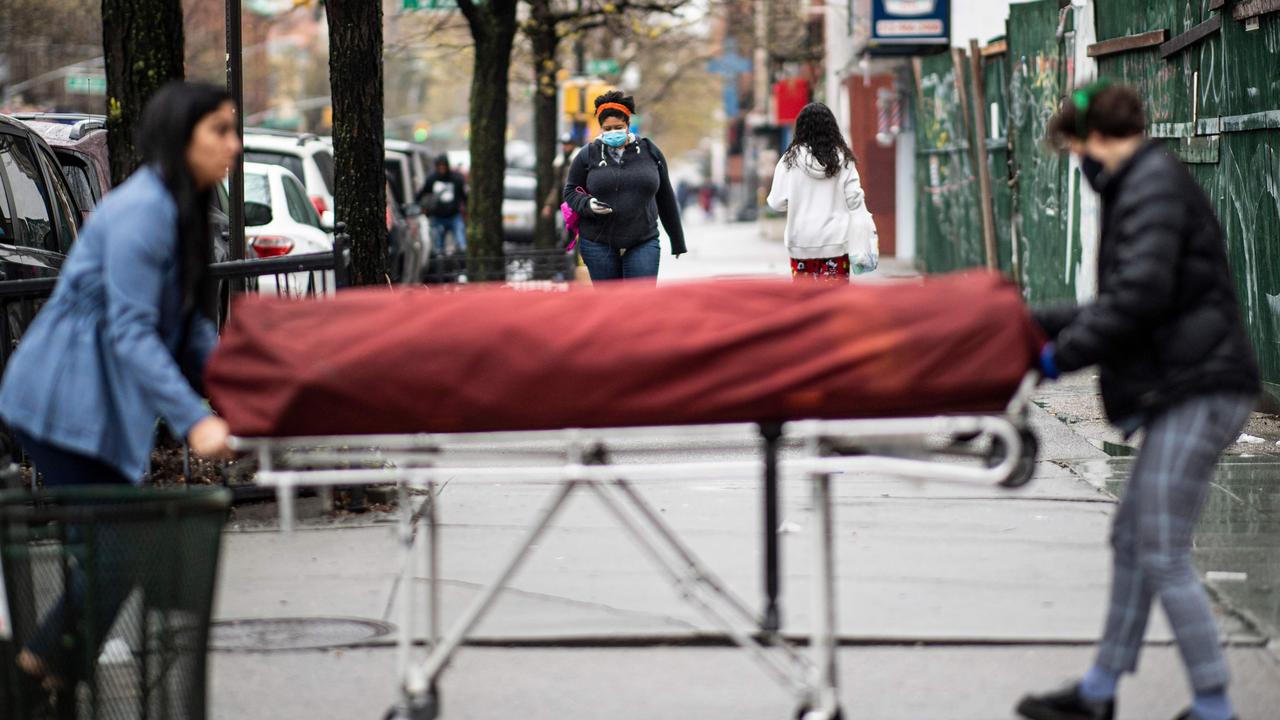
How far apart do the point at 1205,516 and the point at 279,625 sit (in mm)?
4142

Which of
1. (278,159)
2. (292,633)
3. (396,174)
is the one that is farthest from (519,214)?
(292,633)

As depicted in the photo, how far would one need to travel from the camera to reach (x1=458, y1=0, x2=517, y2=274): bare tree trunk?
20828 mm

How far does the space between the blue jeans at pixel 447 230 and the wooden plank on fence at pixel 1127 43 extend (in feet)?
50.6

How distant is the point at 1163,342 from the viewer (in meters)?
4.58

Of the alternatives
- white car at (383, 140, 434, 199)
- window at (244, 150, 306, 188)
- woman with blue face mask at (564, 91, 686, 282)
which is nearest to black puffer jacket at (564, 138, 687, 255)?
woman with blue face mask at (564, 91, 686, 282)

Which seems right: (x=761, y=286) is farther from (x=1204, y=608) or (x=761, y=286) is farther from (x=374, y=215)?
(x=374, y=215)

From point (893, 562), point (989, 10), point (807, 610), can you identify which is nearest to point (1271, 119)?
point (893, 562)

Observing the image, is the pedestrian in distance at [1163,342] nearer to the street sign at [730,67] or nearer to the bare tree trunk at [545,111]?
the bare tree trunk at [545,111]

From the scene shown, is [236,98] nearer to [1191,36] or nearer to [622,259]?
[622,259]

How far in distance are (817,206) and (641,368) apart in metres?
6.79

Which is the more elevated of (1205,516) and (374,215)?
(374,215)

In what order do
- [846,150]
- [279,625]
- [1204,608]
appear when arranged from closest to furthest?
1. [1204,608]
2. [279,625]
3. [846,150]

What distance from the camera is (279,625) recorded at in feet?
20.8

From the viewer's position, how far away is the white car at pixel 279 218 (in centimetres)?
1523
